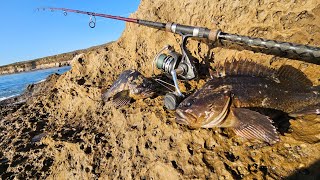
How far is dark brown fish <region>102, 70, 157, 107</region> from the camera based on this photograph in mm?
4957

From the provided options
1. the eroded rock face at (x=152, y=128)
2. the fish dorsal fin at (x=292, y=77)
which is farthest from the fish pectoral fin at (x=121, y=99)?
the fish dorsal fin at (x=292, y=77)

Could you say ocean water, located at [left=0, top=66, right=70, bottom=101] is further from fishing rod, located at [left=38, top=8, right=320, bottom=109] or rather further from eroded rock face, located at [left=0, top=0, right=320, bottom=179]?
fishing rod, located at [left=38, top=8, right=320, bottom=109]

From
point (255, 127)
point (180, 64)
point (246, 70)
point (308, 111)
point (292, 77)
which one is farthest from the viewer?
point (180, 64)

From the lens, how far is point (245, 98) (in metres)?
3.42

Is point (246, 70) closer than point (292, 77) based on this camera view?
No

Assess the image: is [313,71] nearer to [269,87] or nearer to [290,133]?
[269,87]

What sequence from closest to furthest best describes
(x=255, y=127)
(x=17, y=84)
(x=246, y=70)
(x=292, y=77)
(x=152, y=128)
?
1. (x=255, y=127)
2. (x=292, y=77)
3. (x=246, y=70)
4. (x=152, y=128)
5. (x=17, y=84)

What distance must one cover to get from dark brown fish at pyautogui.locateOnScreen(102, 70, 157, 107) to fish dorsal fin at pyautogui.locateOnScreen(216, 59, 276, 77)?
1630mm

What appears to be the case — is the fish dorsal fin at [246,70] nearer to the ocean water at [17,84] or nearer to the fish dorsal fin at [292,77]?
the fish dorsal fin at [292,77]

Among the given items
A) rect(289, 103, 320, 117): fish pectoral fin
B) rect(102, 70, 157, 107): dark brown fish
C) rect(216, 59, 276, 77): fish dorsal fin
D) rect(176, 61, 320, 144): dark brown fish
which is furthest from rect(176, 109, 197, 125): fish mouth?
rect(102, 70, 157, 107): dark brown fish

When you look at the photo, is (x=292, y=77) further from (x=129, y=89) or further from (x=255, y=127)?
(x=129, y=89)

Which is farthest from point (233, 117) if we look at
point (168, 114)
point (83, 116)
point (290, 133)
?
point (83, 116)

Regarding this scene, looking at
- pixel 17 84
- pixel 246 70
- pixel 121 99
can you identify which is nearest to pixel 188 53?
pixel 246 70

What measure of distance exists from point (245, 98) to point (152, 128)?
4.79 feet
